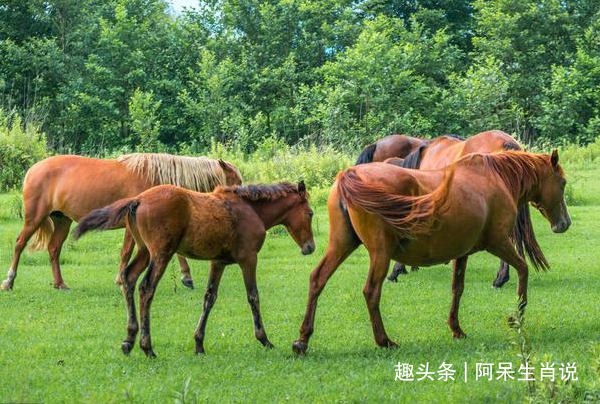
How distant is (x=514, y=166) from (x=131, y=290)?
3931mm

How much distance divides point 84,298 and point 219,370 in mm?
4184

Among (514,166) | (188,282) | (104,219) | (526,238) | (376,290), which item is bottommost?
(188,282)

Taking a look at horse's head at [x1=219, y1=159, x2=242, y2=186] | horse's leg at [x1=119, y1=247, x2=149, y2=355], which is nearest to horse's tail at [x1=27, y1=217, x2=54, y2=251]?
horse's head at [x1=219, y1=159, x2=242, y2=186]

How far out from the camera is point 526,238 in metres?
10.5

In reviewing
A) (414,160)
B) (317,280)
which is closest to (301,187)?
(317,280)

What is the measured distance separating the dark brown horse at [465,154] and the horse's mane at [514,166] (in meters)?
1.36

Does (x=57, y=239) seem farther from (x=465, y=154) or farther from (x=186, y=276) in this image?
(x=465, y=154)

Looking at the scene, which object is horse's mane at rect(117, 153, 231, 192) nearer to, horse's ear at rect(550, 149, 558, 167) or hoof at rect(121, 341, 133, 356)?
hoof at rect(121, 341, 133, 356)

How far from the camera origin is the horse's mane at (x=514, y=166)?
884 cm

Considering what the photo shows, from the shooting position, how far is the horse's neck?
884 cm

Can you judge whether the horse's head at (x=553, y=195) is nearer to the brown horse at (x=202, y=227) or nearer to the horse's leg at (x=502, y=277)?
the horse's leg at (x=502, y=277)

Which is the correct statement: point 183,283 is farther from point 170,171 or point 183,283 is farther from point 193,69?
point 193,69

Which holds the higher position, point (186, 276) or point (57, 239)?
point (57, 239)

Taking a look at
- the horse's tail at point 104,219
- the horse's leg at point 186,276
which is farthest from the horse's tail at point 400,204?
the horse's leg at point 186,276
